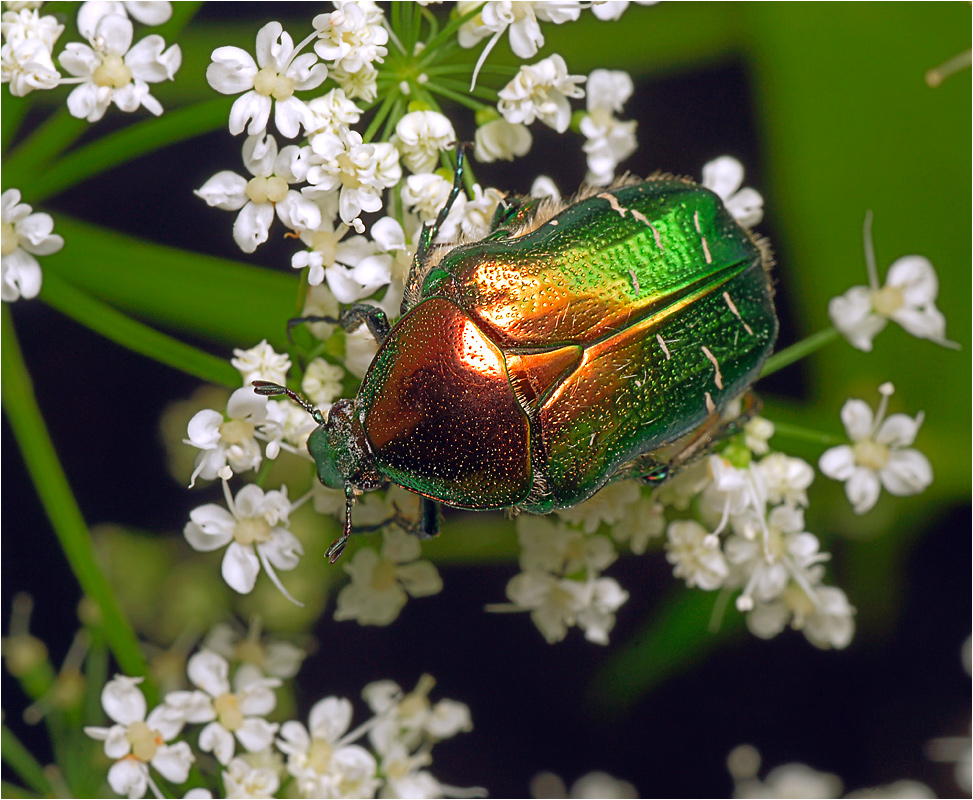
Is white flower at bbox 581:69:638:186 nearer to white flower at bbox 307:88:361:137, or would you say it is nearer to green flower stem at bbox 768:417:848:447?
white flower at bbox 307:88:361:137

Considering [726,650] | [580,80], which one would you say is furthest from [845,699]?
[580,80]

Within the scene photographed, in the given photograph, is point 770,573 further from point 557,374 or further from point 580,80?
point 580,80

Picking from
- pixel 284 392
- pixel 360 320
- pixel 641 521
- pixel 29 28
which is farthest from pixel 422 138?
pixel 641 521

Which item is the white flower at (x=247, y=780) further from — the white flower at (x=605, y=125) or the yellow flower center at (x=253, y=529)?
the white flower at (x=605, y=125)

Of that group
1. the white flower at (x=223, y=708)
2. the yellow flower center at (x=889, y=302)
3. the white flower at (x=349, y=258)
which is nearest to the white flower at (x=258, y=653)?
the white flower at (x=223, y=708)

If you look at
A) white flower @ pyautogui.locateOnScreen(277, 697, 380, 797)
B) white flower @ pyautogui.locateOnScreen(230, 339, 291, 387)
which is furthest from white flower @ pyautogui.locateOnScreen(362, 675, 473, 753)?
white flower @ pyautogui.locateOnScreen(230, 339, 291, 387)

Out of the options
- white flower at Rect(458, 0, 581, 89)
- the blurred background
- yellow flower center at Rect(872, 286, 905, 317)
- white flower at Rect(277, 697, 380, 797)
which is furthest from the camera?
the blurred background
